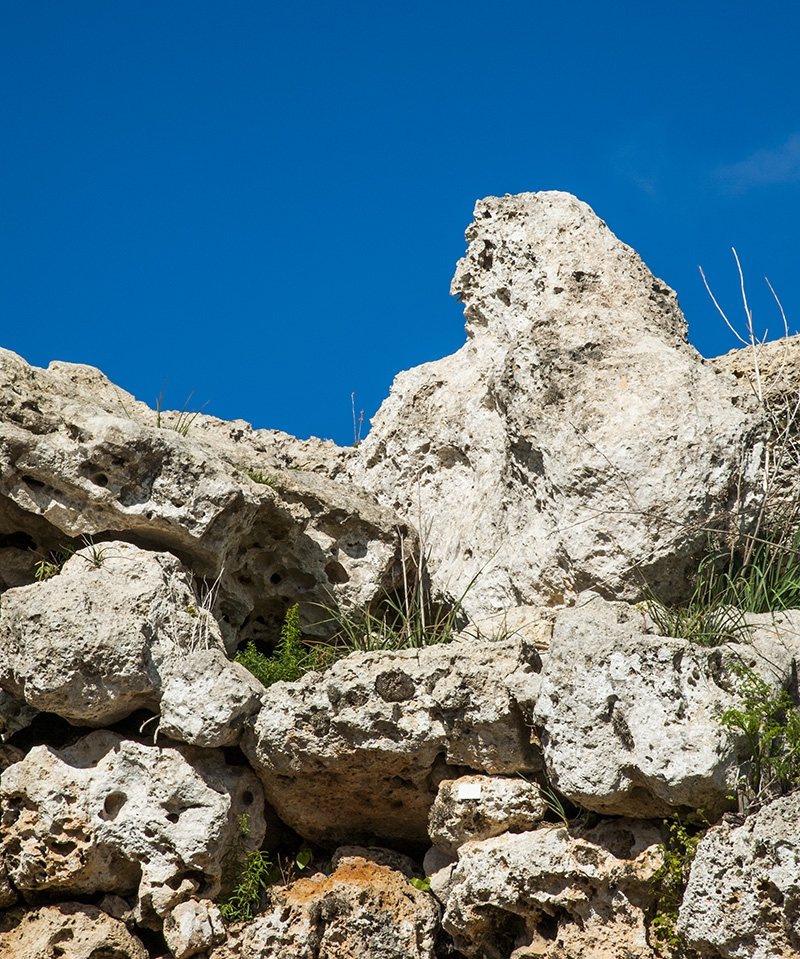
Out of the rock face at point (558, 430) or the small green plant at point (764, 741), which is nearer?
the small green plant at point (764, 741)

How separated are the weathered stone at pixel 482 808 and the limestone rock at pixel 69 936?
2.01 metres

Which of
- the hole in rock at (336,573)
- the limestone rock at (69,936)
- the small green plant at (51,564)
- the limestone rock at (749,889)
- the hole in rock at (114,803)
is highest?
the hole in rock at (336,573)

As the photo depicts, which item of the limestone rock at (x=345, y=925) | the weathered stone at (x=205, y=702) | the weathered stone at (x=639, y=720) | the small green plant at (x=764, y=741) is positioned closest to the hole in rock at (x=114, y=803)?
the weathered stone at (x=205, y=702)

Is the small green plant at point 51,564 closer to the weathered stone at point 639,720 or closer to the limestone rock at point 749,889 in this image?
the weathered stone at point 639,720

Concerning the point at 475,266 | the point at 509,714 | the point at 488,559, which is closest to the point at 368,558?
the point at 488,559

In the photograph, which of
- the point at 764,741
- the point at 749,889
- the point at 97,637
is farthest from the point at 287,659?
the point at 749,889

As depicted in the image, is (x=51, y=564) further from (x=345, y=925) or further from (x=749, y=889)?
(x=749, y=889)

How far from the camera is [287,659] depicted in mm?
7398

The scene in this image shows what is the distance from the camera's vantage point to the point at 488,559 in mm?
8031

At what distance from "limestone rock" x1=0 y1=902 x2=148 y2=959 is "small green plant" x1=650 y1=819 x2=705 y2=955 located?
3.11m

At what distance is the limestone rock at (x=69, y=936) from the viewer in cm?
648

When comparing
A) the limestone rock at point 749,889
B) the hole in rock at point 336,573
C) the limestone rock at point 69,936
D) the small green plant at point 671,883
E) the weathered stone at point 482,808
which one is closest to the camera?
the limestone rock at point 749,889

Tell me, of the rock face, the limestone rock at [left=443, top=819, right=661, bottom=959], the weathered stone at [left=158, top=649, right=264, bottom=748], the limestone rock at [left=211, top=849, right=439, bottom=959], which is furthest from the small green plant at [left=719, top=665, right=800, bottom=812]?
the weathered stone at [left=158, top=649, right=264, bottom=748]

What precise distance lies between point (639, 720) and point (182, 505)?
3.30 m
